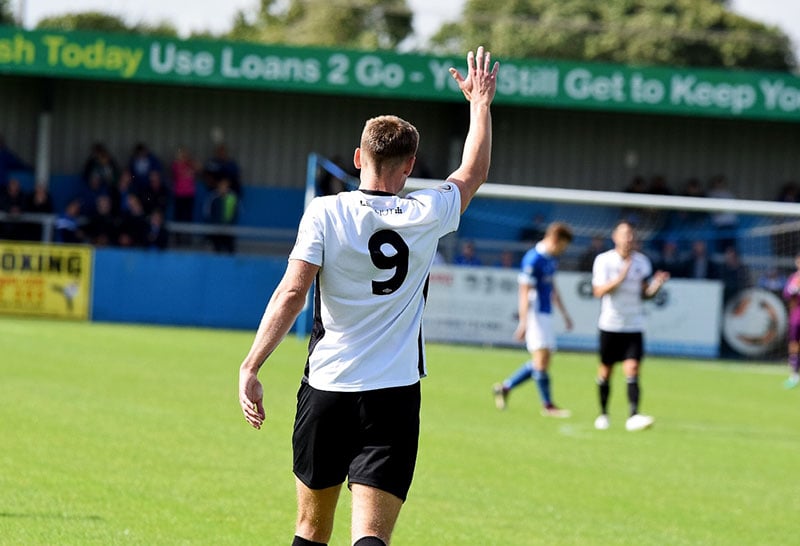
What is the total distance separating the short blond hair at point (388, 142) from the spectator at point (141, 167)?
83.0 ft

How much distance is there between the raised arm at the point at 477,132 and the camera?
5.49m

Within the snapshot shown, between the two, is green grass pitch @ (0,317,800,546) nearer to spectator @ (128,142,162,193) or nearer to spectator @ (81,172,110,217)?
spectator @ (81,172,110,217)

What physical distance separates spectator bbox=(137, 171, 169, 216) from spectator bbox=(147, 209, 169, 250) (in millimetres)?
892

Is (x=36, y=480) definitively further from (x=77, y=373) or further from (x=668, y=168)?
(x=668, y=168)

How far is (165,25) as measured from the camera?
63812 mm

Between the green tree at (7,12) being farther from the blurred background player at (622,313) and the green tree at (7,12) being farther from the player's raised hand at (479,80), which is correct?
the player's raised hand at (479,80)

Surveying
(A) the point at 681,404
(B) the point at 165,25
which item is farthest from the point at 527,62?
(B) the point at 165,25

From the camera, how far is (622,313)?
14.7 metres

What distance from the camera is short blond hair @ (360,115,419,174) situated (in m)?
5.01

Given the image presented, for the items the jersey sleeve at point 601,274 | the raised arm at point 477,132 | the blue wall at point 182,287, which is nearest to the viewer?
the raised arm at point 477,132

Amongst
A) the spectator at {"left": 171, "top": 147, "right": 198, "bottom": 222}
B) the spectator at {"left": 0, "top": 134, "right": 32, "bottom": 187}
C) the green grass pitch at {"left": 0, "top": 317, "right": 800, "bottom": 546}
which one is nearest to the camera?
the green grass pitch at {"left": 0, "top": 317, "right": 800, "bottom": 546}

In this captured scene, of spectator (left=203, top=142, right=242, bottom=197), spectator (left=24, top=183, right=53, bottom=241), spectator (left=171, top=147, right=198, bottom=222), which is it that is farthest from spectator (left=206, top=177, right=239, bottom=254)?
spectator (left=24, top=183, right=53, bottom=241)

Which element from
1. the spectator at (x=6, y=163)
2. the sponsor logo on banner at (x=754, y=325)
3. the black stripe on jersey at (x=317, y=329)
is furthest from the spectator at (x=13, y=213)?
the black stripe on jersey at (x=317, y=329)

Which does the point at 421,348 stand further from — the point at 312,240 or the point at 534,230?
the point at 534,230
